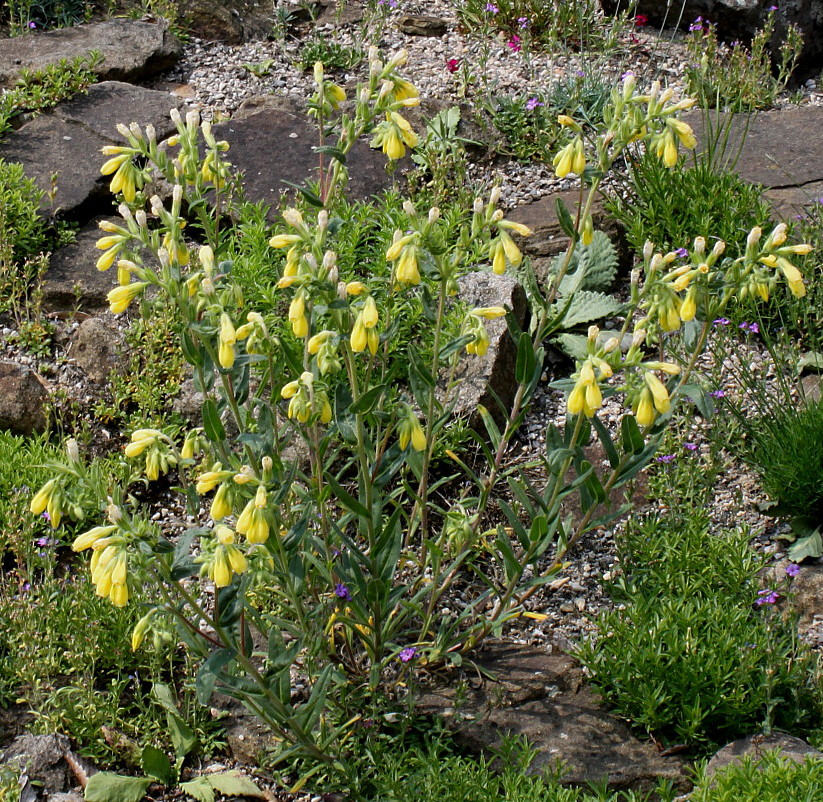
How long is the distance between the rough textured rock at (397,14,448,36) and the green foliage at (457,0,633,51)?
6.7 inches

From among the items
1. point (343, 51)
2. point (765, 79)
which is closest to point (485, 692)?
point (343, 51)

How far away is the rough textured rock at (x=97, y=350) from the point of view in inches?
166

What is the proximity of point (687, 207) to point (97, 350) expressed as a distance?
2904 mm

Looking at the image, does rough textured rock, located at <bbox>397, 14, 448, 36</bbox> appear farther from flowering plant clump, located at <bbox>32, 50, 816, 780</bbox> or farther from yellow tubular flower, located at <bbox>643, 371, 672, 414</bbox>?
yellow tubular flower, located at <bbox>643, 371, 672, 414</bbox>

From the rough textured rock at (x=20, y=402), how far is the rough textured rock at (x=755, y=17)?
15.6 ft

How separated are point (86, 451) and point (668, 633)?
2.33 metres

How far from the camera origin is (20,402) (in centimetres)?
387

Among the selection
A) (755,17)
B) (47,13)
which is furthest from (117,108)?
(755,17)

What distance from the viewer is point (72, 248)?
15.8 ft

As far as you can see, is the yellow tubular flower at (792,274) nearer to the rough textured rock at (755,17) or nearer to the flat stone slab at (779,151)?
the flat stone slab at (779,151)

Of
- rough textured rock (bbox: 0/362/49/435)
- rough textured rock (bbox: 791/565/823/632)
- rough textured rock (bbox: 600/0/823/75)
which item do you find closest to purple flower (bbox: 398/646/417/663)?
rough textured rock (bbox: 791/565/823/632)

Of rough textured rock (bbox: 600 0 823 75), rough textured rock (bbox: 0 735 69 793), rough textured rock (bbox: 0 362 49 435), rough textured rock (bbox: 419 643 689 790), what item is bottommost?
rough textured rock (bbox: 0 735 69 793)

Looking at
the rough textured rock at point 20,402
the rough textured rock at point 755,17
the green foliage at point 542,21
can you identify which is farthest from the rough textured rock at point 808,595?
the rough textured rock at point 755,17

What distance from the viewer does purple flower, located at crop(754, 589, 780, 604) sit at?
10.2ft
